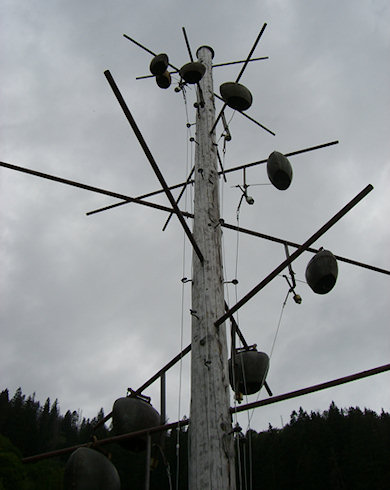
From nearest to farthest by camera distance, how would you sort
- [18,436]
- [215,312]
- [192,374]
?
1. [192,374]
2. [215,312]
3. [18,436]

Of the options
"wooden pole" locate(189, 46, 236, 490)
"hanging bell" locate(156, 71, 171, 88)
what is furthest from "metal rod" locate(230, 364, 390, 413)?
"hanging bell" locate(156, 71, 171, 88)

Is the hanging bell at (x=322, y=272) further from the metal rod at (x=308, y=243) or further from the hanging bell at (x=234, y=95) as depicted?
the hanging bell at (x=234, y=95)

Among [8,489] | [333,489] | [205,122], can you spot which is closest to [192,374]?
[205,122]

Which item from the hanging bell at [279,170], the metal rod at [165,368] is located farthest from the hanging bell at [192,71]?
the metal rod at [165,368]

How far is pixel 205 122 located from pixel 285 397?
316 centimetres

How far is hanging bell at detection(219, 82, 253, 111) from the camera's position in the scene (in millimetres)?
4805

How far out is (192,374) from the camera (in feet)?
9.57

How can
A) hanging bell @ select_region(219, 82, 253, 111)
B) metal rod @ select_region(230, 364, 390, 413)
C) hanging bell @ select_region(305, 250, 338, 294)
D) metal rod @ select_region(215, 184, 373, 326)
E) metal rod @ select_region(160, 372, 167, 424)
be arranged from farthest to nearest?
hanging bell @ select_region(219, 82, 253, 111) → hanging bell @ select_region(305, 250, 338, 294) → metal rod @ select_region(160, 372, 167, 424) → metal rod @ select_region(215, 184, 373, 326) → metal rod @ select_region(230, 364, 390, 413)

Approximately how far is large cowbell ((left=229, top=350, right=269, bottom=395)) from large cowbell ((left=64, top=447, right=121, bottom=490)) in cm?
116

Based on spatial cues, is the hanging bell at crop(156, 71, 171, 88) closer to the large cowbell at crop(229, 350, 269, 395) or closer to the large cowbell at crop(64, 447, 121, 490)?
the large cowbell at crop(229, 350, 269, 395)

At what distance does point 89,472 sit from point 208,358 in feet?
3.44

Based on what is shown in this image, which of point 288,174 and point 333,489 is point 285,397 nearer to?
point 288,174

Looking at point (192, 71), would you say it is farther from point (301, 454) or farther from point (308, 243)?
point (301, 454)

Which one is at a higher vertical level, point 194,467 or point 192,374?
point 192,374
